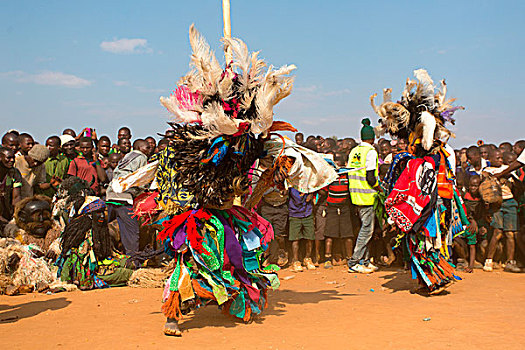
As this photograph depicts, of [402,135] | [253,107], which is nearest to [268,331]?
[253,107]

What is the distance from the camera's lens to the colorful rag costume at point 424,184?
6742 mm

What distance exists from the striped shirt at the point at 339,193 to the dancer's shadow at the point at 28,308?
204 inches

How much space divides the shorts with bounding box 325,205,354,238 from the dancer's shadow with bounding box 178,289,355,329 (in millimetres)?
2435

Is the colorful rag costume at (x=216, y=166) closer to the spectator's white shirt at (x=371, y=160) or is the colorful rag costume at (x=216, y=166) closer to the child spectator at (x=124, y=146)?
the spectator's white shirt at (x=371, y=160)

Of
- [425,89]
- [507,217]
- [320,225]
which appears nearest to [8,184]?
[320,225]

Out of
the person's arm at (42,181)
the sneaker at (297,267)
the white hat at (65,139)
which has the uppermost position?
the white hat at (65,139)

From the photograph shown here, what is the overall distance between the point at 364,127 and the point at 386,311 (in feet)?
14.0

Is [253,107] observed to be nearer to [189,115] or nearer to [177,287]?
[189,115]

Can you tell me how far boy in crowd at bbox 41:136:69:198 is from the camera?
388 inches

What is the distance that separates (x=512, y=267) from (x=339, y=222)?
10.4 ft

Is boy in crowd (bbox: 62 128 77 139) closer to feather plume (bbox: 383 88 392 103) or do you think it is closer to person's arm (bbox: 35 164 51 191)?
A: person's arm (bbox: 35 164 51 191)

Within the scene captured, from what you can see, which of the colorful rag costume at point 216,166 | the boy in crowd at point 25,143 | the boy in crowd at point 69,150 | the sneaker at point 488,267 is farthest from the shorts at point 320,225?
the boy in crowd at point 25,143

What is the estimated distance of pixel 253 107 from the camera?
515 centimetres

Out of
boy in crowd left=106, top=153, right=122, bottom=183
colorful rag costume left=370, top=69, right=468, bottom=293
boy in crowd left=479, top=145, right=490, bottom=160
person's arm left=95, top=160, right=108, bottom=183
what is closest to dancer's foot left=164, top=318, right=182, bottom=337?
colorful rag costume left=370, top=69, right=468, bottom=293
